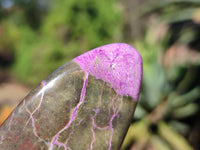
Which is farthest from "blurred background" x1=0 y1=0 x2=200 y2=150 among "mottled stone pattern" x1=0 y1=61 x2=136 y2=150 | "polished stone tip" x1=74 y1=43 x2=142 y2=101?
"polished stone tip" x1=74 y1=43 x2=142 y2=101

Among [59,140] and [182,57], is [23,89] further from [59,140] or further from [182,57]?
[59,140]

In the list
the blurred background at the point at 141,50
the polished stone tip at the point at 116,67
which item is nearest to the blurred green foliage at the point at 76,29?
the blurred background at the point at 141,50

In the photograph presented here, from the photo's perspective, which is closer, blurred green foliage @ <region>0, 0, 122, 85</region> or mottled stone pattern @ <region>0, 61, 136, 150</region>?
mottled stone pattern @ <region>0, 61, 136, 150</region>

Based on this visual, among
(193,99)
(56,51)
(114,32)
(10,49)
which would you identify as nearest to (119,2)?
(114,32)

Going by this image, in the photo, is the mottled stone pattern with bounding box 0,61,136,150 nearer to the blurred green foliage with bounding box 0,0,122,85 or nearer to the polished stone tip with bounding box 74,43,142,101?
the polished stone tip with bounding box 74,43,142,101

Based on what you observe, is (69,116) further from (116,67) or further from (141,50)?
(141,50)
